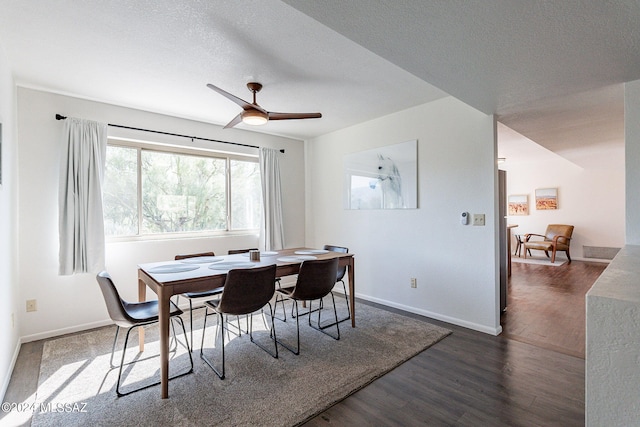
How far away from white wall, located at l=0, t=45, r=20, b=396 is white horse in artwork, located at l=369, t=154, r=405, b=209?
362 cm

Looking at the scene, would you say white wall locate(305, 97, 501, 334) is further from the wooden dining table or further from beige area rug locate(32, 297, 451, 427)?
the wooden dining table

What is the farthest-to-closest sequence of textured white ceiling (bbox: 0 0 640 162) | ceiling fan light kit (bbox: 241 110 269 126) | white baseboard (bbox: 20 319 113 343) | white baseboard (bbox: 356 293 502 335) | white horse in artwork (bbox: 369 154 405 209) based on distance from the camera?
white horse in artwork (bbox: 369 154 405 209), white baseboard (bbox: 356 293 502 335), white baseboard (bbox: 20 319 113 343), ceiling fan light kit (bbox: 241 110 269 126), textured white ceiling (bbox: 0 0 640 162)

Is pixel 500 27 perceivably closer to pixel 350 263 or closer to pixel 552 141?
pixel 350 263

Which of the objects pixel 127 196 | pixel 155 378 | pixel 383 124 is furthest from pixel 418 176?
pixel 127 196

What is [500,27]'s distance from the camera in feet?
5.21

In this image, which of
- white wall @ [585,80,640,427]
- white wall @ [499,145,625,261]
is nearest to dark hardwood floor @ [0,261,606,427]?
white wall @ [585,80,640,427]

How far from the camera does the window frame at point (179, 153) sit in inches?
141

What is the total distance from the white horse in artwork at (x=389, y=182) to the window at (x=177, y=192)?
72.2 inches

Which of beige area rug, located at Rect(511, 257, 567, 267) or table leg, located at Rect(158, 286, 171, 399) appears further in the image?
beige area rug, located at Rect(511, 257, 567, 267)

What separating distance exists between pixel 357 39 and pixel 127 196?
128 inches

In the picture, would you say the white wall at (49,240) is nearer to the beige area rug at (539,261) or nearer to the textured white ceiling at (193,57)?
the textured white ceiling at (193,57)

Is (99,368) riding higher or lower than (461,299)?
lower

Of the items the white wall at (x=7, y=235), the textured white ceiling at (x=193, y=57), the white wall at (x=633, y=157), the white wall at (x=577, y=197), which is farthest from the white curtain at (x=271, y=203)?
the white wall at (x=577, y=197)

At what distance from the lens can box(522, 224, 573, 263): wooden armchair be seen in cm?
695
